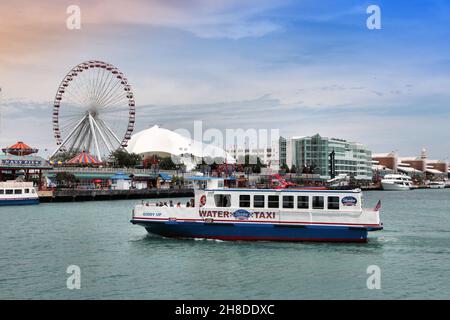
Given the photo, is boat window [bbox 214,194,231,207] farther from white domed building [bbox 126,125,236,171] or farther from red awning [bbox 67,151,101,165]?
white domed building [bbox 126,125,236,171]

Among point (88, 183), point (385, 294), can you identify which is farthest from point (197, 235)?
point (88, 183)

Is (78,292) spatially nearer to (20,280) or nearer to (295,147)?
(20,280)

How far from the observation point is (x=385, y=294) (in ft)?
67.8

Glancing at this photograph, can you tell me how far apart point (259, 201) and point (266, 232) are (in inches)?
69.3

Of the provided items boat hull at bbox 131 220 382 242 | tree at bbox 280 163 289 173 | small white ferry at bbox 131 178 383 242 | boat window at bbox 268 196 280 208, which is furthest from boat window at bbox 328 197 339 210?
tree at bbox 280 163 289 173

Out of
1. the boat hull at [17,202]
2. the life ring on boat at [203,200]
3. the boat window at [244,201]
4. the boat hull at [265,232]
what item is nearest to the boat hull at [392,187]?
the boat hull at [17,202]

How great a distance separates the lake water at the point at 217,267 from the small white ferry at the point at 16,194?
3387cm

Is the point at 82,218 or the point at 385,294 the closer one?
the point at 385,294

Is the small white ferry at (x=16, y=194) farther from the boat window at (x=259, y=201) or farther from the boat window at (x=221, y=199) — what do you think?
the boat window at (x=259, y=201)

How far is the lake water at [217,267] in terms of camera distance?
20.8 meters

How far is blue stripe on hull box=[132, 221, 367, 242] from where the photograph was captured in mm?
→ 30500

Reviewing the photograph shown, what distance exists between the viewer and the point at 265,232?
30859 millimetres
